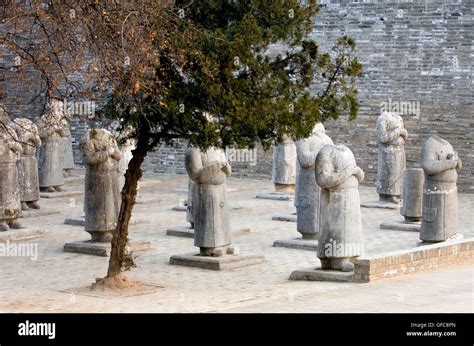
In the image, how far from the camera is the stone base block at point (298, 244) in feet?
61.4

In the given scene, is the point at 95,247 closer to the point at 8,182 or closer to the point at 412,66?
the point at 8,182

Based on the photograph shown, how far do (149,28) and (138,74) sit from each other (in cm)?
56

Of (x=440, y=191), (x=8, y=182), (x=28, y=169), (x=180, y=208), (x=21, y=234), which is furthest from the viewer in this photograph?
(x=180, y=208)

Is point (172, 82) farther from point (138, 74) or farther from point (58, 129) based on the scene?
point (58, 129)

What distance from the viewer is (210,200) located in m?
17.0

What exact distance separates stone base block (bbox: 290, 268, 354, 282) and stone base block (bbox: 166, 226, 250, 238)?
4.46 metres

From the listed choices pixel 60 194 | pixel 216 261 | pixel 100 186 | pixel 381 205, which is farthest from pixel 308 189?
pixel 60 194

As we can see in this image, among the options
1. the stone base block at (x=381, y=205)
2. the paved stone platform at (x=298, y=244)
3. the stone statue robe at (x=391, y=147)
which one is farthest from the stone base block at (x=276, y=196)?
the paved stone platform at (x=298, y=244)

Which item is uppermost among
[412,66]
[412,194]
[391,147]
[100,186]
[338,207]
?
Result: [412,66]

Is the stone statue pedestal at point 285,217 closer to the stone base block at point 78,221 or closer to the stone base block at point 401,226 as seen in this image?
the stone base block at point 401,226

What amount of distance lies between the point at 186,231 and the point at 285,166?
5.56m

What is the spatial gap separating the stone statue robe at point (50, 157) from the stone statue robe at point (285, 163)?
423 cm

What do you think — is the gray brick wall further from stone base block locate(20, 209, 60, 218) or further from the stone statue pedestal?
the stone statue pedestal

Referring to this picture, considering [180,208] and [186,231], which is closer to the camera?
[186,231]
